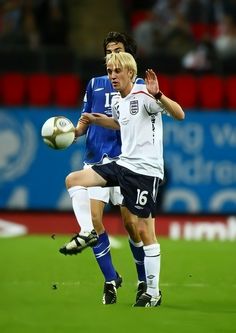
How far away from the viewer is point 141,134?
25.0ft

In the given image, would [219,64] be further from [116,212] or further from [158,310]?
[158,310]

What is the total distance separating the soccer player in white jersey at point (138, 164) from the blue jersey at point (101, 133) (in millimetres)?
696

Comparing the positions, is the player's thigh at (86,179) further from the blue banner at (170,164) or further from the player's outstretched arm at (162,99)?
the blue banner at (170,164)

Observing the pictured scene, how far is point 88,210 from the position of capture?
7977 mm

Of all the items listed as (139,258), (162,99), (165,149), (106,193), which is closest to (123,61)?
(162,99)

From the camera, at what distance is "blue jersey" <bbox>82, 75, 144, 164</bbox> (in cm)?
846

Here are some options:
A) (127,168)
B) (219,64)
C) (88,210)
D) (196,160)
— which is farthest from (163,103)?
(219,64)

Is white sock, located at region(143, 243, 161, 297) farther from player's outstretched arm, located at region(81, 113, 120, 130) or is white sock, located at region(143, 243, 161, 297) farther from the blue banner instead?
the blue banner

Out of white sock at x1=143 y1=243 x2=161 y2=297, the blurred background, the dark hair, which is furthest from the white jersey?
the blurred background

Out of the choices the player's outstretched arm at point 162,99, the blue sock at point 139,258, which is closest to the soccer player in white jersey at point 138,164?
the player's outstretched arm at point 162,99

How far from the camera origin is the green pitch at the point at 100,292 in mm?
6672

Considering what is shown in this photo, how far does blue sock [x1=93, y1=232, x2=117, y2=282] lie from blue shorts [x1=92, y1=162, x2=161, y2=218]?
526mm

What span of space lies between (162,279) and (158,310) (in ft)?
6.76

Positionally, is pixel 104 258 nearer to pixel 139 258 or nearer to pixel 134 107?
pixel 139 258
